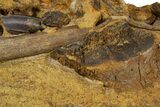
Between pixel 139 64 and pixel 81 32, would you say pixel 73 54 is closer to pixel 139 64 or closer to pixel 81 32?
pixel 81 32

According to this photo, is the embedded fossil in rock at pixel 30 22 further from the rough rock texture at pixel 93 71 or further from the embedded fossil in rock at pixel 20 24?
the rough rock texture at pixel 93 71

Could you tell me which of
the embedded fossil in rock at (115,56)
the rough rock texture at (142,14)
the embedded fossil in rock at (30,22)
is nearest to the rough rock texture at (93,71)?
the embedded fossil in rock at (115,56)

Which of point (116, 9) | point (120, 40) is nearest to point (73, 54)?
point (120, 40)

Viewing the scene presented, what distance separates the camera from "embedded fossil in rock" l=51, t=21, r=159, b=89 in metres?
3.87

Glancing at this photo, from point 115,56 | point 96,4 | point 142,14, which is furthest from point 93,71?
point 142,14

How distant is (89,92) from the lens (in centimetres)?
374

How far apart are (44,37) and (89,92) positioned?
0.70 meters

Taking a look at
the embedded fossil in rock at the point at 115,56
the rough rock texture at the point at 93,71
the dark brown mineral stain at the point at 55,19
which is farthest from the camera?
the dark brown mineral stain at the point at 55,19

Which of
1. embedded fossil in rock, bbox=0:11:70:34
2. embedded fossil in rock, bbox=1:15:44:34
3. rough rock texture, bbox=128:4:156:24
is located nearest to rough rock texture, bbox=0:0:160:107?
embedded fossil in rock, bbox=0:11:70:34

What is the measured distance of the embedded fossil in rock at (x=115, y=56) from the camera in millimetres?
3873

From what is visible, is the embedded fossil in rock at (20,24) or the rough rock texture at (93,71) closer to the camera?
the rough rock texture at (93,71)

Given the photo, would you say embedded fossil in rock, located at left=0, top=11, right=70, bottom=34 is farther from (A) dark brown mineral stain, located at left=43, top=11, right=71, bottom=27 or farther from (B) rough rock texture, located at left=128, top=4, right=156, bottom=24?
(B) rough rock texture, located at left=128, top=4, right=156, bottom=24

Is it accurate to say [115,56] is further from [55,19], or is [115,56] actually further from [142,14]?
[142,14]

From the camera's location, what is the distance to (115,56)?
3.91 meters
